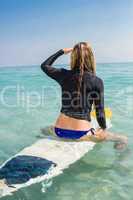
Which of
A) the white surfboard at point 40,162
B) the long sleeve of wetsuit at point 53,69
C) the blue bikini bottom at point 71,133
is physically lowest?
the white surfboard at point 40,162

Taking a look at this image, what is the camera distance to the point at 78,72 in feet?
19.0

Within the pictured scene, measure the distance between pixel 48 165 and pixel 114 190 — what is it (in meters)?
0.81

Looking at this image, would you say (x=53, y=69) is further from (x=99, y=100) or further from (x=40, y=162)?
(x=40, y=162)

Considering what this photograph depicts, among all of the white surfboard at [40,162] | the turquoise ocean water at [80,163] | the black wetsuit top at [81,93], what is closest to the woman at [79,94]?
the black wetsuit top at [81,93]

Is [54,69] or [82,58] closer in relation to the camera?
[82,58]

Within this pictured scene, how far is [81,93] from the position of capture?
19.2 feet

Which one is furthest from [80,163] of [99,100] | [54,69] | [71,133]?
[54,69]

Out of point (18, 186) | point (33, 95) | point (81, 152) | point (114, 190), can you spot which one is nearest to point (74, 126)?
point (81, 152)

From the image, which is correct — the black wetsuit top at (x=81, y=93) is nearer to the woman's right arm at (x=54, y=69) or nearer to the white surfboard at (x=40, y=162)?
the woman's right arm at (x=54, y=69)

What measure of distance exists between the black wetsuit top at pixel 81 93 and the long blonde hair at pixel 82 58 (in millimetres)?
55

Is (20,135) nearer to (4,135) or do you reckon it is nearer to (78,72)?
(4,135)

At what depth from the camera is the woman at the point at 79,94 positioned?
5723mm

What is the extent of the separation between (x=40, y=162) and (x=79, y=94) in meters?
1.21

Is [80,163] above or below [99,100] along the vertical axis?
below
